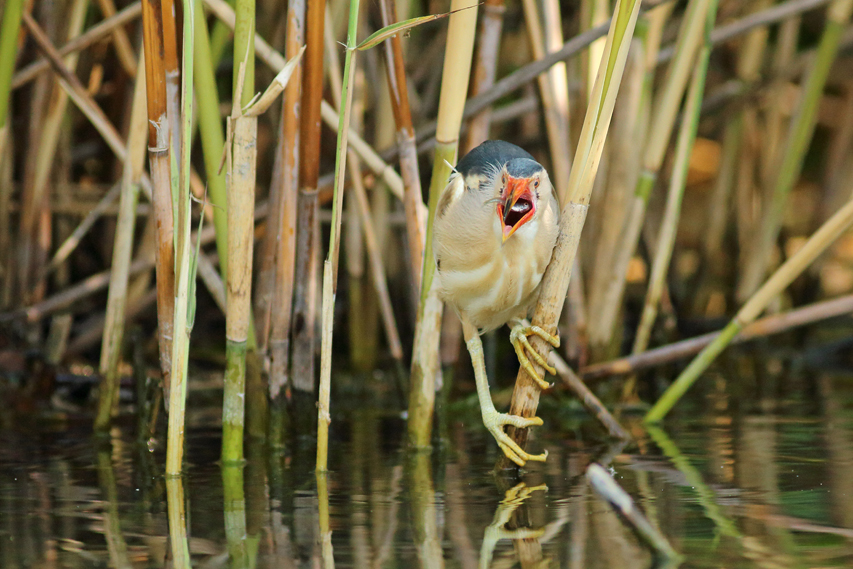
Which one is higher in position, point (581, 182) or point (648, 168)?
point (648, 168)

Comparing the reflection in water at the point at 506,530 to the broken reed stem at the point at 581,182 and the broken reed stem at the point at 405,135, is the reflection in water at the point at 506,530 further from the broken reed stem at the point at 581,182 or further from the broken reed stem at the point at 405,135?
the broken reed stem at the point at 405,135

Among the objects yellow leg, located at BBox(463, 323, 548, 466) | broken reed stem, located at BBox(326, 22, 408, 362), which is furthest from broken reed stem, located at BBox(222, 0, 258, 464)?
yellow leg, located at BBox(463, 323, 548, 466)

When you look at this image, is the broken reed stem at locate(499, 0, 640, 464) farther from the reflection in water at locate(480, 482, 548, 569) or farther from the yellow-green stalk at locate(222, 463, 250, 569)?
the yellow-green stalk at locate(222, 463, 250, 569)

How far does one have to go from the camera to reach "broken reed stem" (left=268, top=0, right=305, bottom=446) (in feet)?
6.91

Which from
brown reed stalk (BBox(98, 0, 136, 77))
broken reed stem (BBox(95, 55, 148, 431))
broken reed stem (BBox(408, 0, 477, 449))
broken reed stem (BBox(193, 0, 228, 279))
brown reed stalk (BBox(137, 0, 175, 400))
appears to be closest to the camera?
brown reed stalk (BBox(137, 0, 175, 400))

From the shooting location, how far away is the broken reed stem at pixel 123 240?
2.31 m

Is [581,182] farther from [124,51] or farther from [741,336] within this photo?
[124,51]

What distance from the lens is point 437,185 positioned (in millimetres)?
2213

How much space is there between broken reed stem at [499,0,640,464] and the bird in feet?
0.08

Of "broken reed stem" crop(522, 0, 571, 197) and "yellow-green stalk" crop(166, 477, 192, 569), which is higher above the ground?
"broken reed stem" crop(522, 0, 571, 197)

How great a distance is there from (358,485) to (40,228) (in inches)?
64.8

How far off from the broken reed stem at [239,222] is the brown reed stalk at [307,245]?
16 cm

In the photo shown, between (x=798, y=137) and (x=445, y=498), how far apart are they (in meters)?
2.08

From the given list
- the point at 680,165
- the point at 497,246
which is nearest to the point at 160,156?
the point at 497,246
